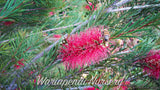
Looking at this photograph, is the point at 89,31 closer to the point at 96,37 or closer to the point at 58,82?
the point at 96,37

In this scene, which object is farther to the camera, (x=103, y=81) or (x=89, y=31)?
(x=103, y=81)

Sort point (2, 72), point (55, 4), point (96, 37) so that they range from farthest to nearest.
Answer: point (55, 4) → point (2, 72) → point (96, 37)

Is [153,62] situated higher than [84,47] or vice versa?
[84,47]

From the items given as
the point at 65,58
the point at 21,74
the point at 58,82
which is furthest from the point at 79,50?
the point at 21,74

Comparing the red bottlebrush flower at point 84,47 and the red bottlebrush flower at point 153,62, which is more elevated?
the red bottlebrush flower at point 84,47

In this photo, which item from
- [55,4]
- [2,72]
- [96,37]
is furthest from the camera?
[55,4]

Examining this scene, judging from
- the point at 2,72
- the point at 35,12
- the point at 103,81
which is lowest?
the point at 103,81

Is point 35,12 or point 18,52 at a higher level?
point 35,12
